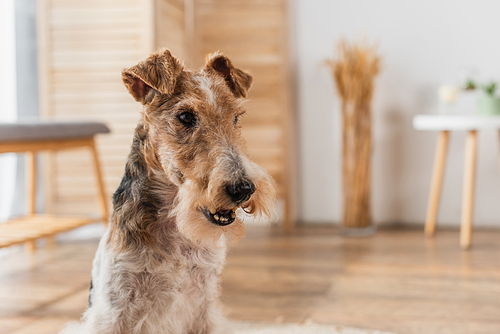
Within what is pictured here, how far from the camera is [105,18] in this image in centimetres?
311

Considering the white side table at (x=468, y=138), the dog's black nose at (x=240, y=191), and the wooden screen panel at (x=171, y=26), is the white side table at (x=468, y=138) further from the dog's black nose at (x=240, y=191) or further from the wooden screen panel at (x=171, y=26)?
the dog's black nose at (x=240, y=191)

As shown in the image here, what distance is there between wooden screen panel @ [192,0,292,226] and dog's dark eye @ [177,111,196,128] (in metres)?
2.38

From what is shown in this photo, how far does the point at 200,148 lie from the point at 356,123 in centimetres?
243

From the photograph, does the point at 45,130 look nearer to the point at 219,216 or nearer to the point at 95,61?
the point at 95,61

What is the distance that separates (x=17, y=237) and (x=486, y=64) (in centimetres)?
323

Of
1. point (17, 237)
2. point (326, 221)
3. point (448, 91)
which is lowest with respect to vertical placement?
point (326, 221)

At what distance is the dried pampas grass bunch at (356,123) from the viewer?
327cm

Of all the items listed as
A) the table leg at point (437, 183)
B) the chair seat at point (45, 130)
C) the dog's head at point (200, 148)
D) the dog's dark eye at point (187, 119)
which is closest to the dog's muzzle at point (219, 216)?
the dog's head at point (200, 148)

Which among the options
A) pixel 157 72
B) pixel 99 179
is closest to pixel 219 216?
pixel 157 72

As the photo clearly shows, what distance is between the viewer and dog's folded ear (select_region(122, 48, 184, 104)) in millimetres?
1096

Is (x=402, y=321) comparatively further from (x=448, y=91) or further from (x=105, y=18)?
(x=105, y=18)

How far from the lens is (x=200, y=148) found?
3.55ft

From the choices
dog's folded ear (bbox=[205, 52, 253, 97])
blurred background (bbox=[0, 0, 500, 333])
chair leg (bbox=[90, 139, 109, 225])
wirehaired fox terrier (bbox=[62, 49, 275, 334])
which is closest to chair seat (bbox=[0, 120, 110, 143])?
chair leg (bbox=[90, 139, 109, 225])

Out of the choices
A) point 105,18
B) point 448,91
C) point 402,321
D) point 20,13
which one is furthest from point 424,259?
point 20,13
